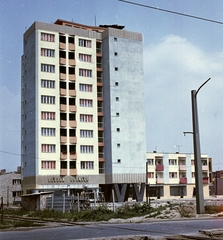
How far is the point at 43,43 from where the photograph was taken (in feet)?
219

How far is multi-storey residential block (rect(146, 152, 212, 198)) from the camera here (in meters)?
88.5

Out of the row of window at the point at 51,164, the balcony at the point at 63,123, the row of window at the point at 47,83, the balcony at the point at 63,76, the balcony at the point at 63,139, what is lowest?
the row of window at the point at 51,164

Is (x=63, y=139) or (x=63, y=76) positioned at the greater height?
(x=63, y=76)

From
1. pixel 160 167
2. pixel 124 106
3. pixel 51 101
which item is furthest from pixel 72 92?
pixel 160 167

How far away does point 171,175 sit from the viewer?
9131cm

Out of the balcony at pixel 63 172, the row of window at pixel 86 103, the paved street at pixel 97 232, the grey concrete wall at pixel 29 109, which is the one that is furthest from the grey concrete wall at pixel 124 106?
the paved street at pixel 97 232

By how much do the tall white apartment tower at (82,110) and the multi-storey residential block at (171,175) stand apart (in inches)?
647

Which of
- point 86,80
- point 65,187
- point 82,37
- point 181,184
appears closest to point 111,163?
point 65,187

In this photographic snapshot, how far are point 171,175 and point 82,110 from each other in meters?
31.0

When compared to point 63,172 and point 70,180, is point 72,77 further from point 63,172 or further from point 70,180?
point 70,180

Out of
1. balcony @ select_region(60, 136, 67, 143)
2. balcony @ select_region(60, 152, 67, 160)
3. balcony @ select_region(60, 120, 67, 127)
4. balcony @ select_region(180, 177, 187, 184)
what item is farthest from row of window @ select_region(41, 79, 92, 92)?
balcony @ select_region(180, 177, 187, 184)

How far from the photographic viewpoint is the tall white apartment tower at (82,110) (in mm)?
65750

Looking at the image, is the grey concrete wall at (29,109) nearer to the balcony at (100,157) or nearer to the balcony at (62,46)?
the balcony at (62,46)

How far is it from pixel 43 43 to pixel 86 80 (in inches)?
351
